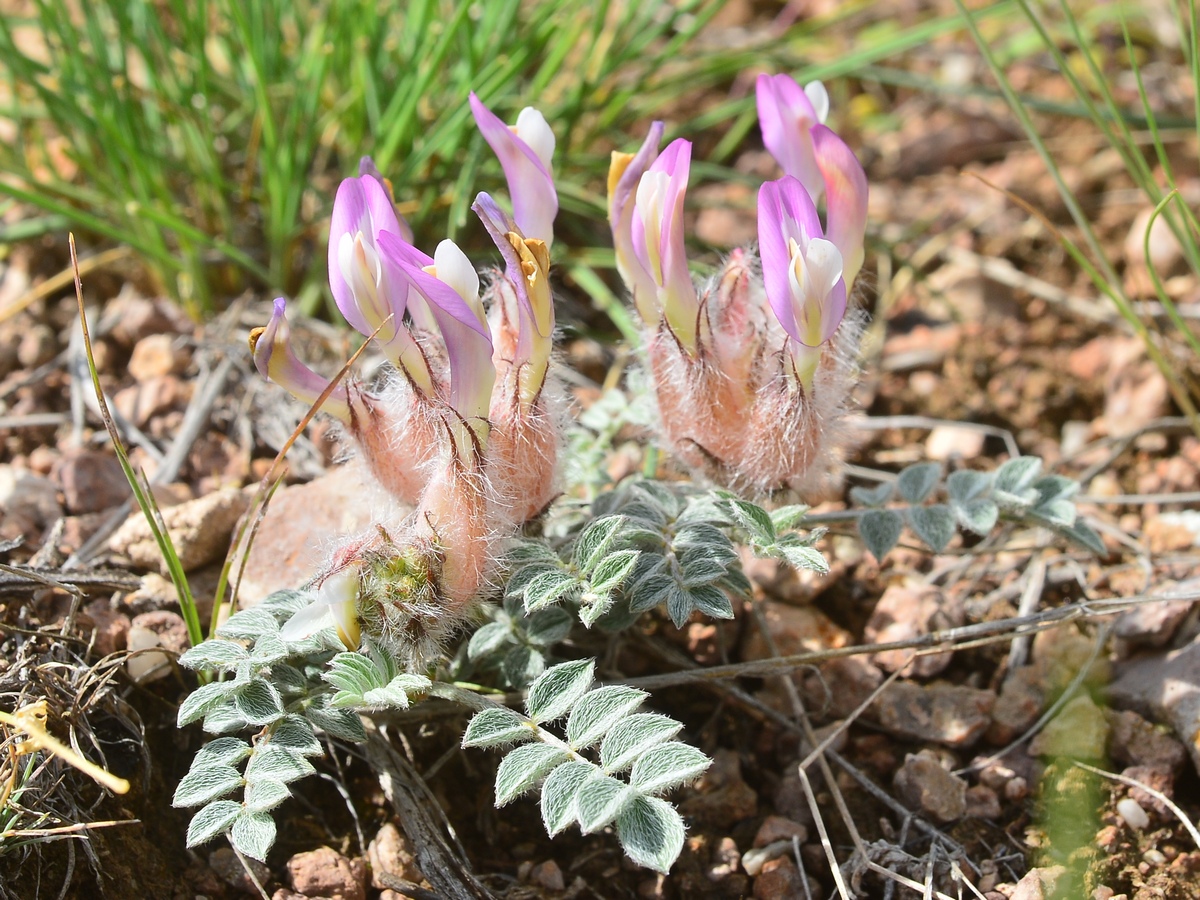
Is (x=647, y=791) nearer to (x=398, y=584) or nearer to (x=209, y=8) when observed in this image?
(x=398, y=584)

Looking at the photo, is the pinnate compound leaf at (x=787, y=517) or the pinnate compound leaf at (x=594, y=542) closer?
the pinnate compound leaf at (x=594, y=542)

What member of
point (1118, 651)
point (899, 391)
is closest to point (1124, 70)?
point (899, 391)

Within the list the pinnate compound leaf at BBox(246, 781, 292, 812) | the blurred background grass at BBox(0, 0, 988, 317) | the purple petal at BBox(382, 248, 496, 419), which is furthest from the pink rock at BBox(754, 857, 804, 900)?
the blurred background grass at BBox(0, 0, 988, 317)

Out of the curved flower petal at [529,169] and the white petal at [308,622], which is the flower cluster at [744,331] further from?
the white petal at [308,622]

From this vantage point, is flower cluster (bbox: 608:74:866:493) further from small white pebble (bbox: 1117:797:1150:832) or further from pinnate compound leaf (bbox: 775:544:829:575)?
small white pebble (bbox: 1117:797:1150:832)

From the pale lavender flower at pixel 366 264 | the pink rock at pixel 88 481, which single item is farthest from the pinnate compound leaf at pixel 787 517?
the pink rock at pixel 88 481

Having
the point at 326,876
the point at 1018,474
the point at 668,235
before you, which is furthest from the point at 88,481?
the point at 1018,474
